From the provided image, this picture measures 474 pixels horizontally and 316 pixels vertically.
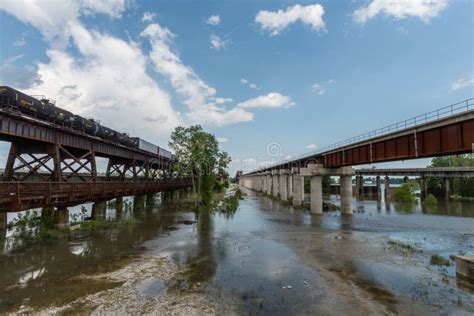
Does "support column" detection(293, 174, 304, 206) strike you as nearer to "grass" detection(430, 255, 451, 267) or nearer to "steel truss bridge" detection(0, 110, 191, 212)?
"steel truss bridge" detection(0, 110, 191, 212)

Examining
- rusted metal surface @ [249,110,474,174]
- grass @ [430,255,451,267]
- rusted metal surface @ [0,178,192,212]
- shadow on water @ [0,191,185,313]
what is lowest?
grass @ [430,255,451,267]

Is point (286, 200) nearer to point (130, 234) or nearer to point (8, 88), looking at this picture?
point (130, 234)

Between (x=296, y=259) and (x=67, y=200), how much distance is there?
18.3m

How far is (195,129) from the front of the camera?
1832 inches

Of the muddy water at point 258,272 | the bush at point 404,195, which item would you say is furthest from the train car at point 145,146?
the bush at point 404,195

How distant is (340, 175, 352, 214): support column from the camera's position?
39.1 m

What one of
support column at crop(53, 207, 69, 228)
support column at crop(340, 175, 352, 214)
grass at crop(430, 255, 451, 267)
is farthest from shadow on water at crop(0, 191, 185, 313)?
support column at crop(340, 175, 352, 214)

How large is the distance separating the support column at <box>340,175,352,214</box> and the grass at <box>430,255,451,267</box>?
22.6 m

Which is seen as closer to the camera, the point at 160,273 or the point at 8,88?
the point at 160,273

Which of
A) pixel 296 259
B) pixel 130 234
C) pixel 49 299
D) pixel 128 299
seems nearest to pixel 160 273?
pixel 128 299

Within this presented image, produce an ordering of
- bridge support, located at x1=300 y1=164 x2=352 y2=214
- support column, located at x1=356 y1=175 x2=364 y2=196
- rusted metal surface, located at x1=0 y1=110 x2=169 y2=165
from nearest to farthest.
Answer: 1. rusted metal surface, located at x1=0 y1=110 x2=169 y2=165
2. bridge support, located at x1=300 y1=164 x2=352 y2=214
3. support column, located at x1=356 y1=175 x2=364 y2=196

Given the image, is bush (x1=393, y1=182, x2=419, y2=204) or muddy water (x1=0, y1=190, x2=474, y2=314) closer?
muddy water (x1=0, y1=190, x2=474, y2=314)

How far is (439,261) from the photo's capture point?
15.7 m

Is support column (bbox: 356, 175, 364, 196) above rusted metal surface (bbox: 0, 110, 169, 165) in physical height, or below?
below
